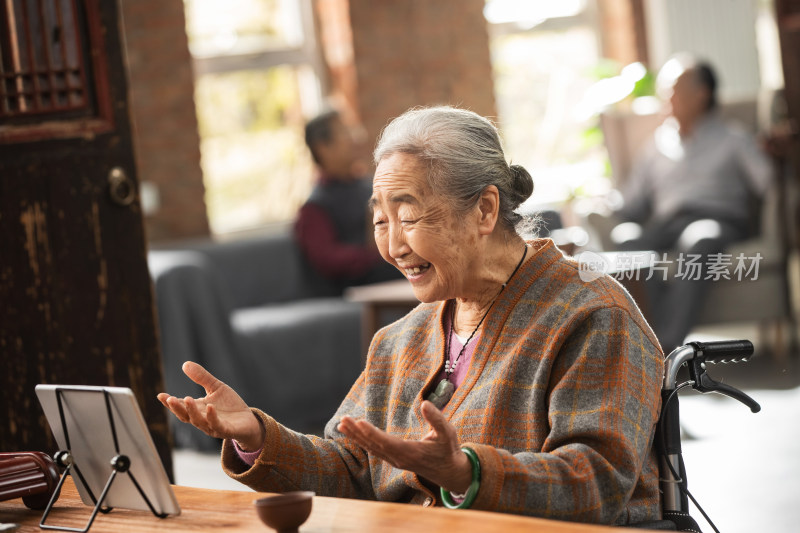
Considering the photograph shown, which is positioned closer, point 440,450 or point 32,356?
point 440,450

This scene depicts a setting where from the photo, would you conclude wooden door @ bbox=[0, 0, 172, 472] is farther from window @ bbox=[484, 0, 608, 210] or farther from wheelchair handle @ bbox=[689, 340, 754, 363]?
window @ bbox=[484, 0, 608, 210]

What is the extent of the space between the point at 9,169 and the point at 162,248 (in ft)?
10.1

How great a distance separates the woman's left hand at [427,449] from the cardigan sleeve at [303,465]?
0.40m

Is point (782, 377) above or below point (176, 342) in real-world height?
below

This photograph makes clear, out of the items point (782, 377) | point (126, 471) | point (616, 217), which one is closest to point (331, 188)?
point (616, 217)

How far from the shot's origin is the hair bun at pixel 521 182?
5.70 feet

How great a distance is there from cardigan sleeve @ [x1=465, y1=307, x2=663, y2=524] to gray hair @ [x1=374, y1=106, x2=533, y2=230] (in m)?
0.28

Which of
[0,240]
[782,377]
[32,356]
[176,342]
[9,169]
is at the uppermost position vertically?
[9,169]

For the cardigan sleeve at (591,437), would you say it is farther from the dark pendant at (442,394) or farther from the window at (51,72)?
the window at (51,72)

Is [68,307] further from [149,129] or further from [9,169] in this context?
[149,129]

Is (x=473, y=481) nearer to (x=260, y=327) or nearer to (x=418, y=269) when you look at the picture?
(x=418, y=269)

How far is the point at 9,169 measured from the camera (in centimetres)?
244

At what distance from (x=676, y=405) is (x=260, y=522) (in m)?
0.65

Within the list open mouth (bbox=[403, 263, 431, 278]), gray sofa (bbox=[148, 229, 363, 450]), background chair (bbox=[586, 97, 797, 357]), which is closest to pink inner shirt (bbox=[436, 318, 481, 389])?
open mouth (bbox=[403, 263, 431, 278])
